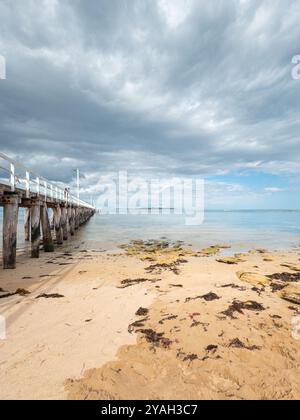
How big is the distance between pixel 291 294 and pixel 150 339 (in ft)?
13.2

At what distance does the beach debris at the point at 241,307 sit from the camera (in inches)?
205

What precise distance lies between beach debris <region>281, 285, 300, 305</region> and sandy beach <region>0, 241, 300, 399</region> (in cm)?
4

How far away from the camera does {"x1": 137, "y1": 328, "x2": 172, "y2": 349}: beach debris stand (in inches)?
159

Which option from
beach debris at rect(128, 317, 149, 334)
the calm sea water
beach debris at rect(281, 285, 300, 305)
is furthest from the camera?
the calm sea water

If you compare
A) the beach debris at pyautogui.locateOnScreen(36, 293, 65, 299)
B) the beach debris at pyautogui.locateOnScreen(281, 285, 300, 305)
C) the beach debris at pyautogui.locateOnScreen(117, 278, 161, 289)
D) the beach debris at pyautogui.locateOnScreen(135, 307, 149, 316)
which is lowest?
the beach debris at pyautogui.locateOnScreen(117, 278, 161, 289)

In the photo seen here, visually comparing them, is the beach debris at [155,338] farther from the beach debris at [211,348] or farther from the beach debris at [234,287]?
the beach debris at [234,287]

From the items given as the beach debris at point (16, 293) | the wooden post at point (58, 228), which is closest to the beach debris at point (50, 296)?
the beach debris at point (16, 293)

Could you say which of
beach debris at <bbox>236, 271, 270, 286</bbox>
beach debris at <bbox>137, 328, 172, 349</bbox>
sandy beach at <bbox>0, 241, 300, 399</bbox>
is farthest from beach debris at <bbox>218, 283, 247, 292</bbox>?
beach debris at <bbox>137, 328, 172, 349</bbox>

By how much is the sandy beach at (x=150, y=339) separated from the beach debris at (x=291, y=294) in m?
0.04

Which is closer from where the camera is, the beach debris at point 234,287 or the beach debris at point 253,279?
the beach debris at point 234,287

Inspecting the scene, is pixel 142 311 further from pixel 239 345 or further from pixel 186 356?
pixel 239 345

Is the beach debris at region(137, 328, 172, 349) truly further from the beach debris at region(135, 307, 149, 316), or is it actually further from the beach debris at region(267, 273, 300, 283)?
the beach debris at region(267, 273, 300, 283)
